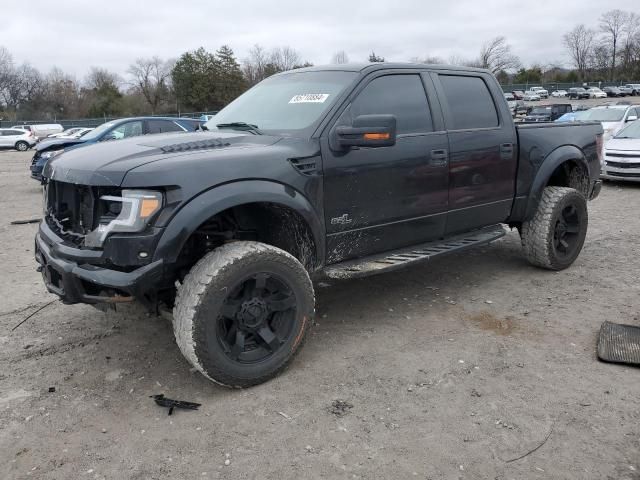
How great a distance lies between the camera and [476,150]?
4461 mm

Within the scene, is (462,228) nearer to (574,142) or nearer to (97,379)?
(574,142)

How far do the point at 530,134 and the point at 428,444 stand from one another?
10.9ft

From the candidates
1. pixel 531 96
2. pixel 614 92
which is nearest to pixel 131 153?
pixel 531 96

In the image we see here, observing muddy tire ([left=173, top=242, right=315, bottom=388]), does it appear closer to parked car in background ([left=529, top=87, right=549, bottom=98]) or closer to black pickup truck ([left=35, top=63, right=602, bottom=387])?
black pickup truck ([left=35, top=63, right=602, bottom=387])

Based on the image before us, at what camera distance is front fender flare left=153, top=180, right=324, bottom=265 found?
291cm

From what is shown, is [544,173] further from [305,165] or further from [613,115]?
[613,115]

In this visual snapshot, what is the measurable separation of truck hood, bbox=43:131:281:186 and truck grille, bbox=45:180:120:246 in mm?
72

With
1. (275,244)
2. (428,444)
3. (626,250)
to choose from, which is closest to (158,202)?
(275,244)

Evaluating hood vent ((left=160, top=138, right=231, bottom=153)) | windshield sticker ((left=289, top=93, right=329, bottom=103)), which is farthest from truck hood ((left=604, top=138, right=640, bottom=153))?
hood vent ((left=160, top=138, right=231, bottom=153))

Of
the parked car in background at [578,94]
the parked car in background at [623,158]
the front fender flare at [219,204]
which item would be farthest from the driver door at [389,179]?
the parked car in background at [578,94]

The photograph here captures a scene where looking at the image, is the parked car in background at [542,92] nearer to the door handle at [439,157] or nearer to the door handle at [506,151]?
the door handle at [506,151]

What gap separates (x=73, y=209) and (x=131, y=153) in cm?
53

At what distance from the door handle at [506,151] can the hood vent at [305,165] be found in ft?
6.62

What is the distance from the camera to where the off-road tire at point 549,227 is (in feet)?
17.0
